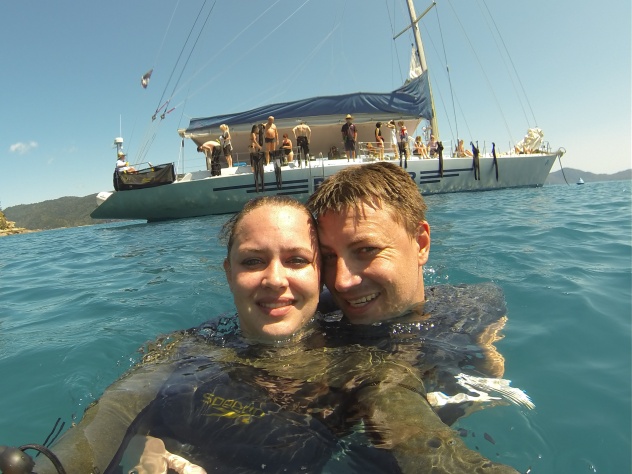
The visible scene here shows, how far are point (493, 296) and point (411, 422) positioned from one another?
2002mm

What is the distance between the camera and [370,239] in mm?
1959

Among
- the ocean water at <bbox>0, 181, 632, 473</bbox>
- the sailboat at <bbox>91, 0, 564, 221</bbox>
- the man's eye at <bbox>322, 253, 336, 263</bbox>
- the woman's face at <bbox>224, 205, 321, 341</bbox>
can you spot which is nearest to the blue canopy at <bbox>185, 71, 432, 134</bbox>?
the sailboat at <bbox>91, 0, 564, 221</bbox>

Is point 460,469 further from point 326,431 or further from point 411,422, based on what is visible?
point 326,431

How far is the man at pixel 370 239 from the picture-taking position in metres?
1.99

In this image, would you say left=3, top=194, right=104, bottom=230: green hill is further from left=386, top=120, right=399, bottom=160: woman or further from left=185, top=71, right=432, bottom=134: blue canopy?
left=386, top=120, right=399, bottom=160: woman

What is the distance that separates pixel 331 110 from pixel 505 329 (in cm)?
1661

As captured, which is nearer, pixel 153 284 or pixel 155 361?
pixel 155 361

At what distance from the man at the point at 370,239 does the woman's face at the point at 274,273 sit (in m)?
0.16

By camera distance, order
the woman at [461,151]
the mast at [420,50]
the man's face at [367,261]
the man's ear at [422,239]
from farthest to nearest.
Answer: the mast at [420,50], the woman at [461,151], the man's ear at [422,239], the man's face at [367,261]

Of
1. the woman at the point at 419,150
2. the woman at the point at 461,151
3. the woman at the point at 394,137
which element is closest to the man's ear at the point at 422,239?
the woman at the point at 394,137

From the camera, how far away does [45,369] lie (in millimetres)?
2943

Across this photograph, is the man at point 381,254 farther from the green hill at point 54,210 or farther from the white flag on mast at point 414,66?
the green hill at point 54,210

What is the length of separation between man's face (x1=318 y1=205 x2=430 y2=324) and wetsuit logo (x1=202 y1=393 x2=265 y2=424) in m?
0.73

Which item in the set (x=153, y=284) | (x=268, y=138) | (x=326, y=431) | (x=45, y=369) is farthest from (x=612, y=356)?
(x=268, y=138)
